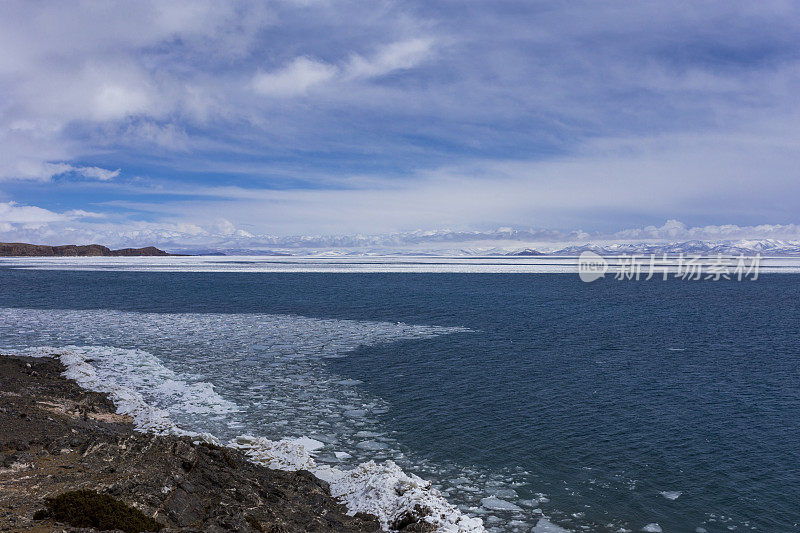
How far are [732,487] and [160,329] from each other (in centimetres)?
1862

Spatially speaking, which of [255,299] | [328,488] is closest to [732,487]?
[328,488]

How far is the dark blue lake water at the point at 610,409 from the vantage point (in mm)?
6961

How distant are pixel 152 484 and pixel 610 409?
27.6 ft

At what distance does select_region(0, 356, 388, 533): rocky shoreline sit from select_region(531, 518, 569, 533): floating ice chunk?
1360 mm

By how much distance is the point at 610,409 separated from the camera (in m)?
10.6

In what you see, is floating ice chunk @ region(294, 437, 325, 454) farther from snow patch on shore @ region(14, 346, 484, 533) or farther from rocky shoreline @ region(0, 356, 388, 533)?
rocky shoreline @ region(0, 356, 388, 533)

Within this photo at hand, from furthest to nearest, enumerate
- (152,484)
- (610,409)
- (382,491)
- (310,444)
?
(610,409), (310,444), (382,491), (152,484)

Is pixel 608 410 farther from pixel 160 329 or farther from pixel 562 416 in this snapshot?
pixel 160 329

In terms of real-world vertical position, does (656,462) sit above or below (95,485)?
below

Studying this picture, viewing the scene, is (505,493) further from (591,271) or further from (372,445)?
(591,271)

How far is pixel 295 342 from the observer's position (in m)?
17.5

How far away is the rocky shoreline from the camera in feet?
16.9

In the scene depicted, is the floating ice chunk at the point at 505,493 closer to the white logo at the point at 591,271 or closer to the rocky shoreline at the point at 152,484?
the rocky shoreline at the point at 152,484

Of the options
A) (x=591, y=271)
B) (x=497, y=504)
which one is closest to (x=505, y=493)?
(x=497, y=504)
